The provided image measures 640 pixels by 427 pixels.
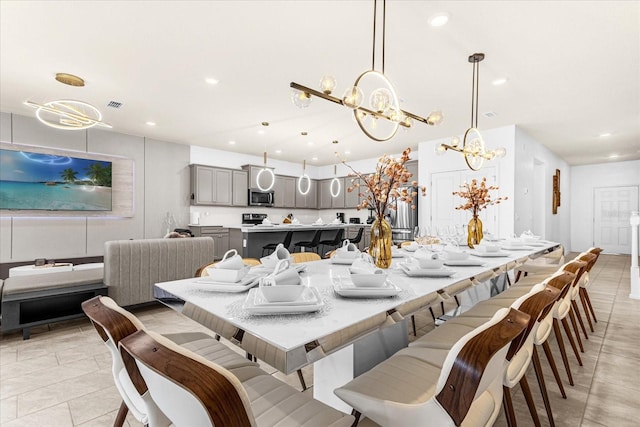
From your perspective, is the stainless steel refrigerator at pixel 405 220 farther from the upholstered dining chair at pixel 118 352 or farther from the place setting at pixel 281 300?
the place setting at pixel 281 300

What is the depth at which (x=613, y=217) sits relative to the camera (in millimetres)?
9273

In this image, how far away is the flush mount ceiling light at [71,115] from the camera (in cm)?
366

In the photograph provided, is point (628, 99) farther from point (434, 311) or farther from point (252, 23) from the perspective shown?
point (252, 23)

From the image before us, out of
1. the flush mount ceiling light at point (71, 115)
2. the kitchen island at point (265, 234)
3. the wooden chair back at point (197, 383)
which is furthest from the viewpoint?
the kitchen island at point (265, 234)

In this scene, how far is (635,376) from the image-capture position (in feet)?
7.06

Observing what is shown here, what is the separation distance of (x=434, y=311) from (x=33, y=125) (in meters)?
6.92

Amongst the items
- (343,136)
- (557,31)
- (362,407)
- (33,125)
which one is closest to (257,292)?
(362,407)

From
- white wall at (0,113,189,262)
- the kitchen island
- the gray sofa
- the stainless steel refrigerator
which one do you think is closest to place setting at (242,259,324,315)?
the gray sofa

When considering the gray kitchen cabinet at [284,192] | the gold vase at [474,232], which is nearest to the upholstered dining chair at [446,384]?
the gold vase at [474,232]

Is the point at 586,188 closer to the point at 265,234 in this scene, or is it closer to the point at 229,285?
the point at 265,234

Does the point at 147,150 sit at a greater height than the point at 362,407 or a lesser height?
greater

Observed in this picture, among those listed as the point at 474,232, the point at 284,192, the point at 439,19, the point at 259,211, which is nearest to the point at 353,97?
the point at 439,19

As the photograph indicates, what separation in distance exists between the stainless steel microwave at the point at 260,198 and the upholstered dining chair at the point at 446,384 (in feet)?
23.0

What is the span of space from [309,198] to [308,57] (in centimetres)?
657
